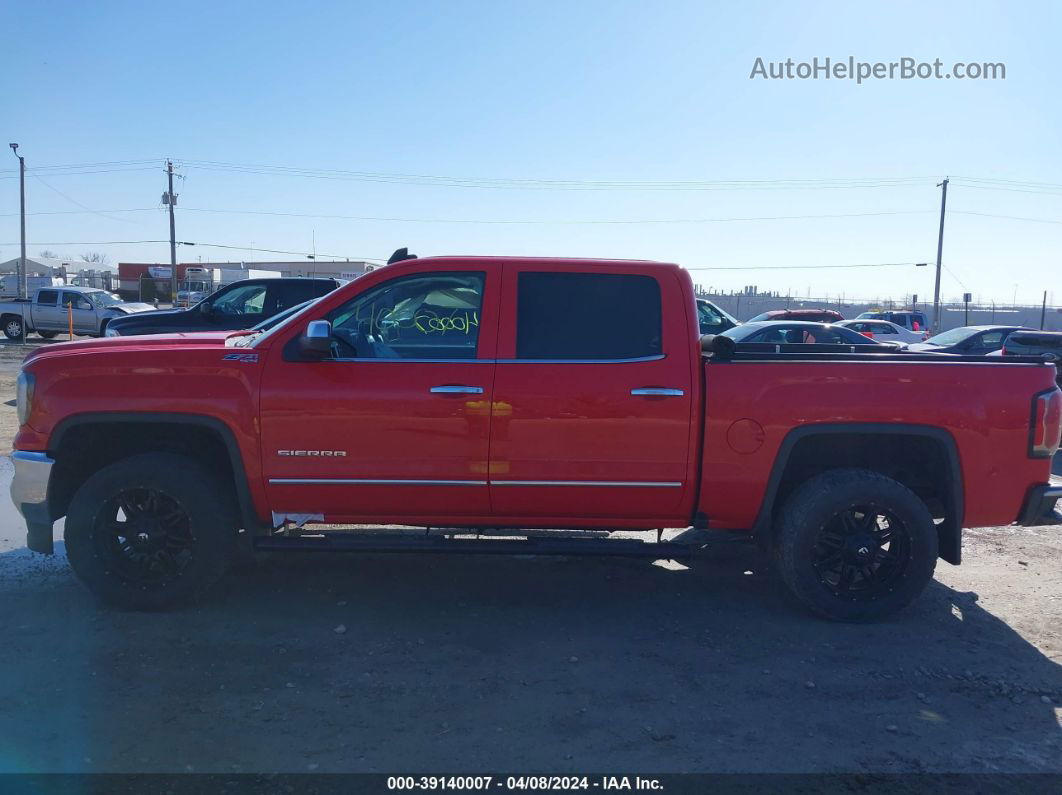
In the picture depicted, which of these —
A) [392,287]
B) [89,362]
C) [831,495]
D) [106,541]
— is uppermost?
[392,287]

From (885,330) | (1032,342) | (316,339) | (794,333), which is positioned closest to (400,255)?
(316,339)

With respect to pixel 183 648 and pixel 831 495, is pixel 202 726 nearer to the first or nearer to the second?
pixel 183 648

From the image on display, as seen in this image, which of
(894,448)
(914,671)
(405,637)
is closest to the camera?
(914,671)

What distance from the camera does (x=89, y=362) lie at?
4.75 meters

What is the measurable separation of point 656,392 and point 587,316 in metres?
0.61

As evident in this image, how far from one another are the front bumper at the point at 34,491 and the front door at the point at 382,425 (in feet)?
4.02

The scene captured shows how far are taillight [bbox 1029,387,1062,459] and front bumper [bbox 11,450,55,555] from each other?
5454mm

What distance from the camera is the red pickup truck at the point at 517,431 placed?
469 centimetres

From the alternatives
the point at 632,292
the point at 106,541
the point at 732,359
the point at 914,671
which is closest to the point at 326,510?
the point at 106,541

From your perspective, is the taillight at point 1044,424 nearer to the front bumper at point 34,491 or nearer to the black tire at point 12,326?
the front bumper at point 34,491

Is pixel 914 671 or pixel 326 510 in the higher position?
Answer: pixel 326 510

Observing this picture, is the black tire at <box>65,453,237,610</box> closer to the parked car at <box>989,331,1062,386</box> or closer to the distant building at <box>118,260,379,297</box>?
the parked car at <box>989,331,1062,386</box>

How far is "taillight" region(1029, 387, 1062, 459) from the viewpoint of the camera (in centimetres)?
478

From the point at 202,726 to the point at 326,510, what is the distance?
1440 mm
